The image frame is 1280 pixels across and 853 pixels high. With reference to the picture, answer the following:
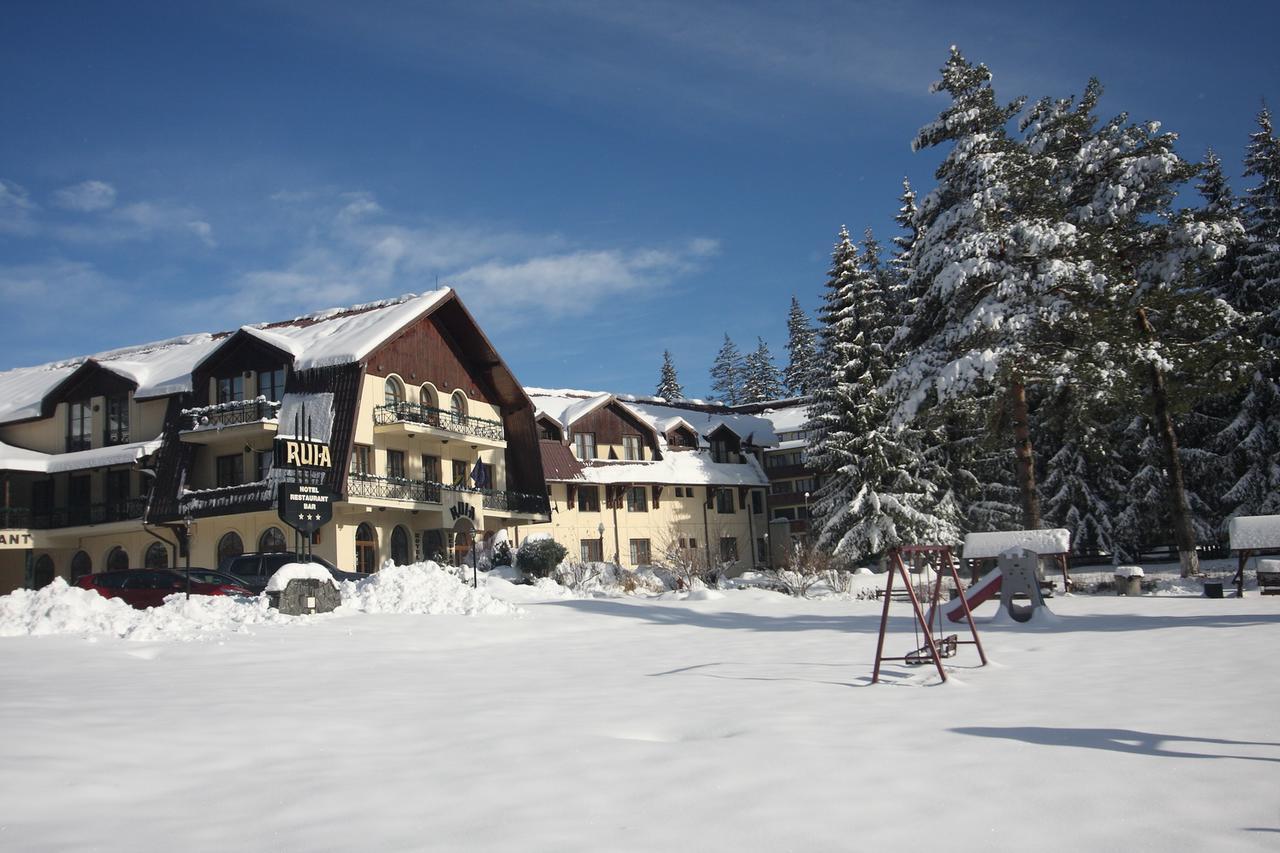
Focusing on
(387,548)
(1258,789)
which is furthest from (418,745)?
(387,548)

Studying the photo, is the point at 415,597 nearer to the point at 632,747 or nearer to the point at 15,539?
the point at 632,747

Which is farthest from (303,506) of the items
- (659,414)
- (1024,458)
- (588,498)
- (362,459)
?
(659,414)

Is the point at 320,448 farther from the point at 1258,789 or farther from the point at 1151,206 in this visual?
the point at 1258,789

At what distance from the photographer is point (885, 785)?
6.36 m

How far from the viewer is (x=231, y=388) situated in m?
35.4

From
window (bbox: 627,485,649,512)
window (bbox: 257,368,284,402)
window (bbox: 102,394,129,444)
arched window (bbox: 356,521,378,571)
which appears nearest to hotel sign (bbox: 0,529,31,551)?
window (bbox: 102,394,129,444)

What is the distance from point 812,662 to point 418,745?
6727 mm

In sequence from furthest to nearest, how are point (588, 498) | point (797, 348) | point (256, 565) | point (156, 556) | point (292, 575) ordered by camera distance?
point (797, 348) → point (588, 498) → point (156, 556) → point (256, 565) → point (292, 575)

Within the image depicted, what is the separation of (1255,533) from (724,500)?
31.7 meters

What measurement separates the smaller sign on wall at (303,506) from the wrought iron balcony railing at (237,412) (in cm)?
1150

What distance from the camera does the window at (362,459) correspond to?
1362 inches

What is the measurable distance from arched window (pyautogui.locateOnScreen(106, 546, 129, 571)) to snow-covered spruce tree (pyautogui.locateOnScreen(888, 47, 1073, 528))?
2807 centimetres

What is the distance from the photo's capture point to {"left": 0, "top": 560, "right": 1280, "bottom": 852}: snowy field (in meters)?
5.49

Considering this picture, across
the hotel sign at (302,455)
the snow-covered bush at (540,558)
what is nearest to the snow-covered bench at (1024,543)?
the snow-covered bush at (540,558)
